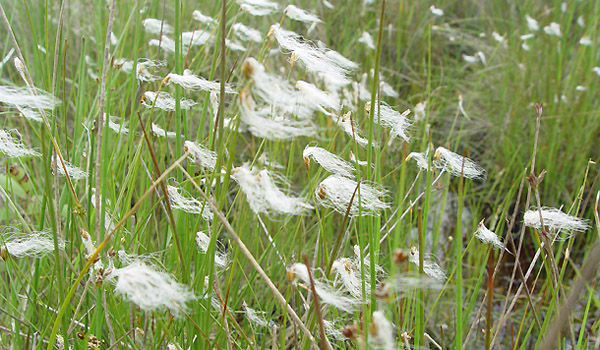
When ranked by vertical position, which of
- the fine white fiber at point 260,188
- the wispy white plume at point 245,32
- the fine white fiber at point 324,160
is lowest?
the fine white fiber at point 324,160

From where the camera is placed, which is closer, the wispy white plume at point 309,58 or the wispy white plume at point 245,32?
the wispy white plume at point 309,58

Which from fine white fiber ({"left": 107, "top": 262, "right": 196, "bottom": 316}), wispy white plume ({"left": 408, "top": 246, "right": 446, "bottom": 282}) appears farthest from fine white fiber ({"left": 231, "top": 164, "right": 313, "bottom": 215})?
wispy white plume ({"left": 408, "top": 246, "right": 446, "bottom": 282})

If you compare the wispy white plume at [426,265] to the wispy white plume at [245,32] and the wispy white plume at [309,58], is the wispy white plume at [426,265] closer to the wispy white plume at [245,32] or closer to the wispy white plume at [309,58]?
the wispy white plume at [309,58]

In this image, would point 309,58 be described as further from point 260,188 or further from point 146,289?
point 146,289

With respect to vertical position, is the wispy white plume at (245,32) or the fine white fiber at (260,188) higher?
the wispy white plume at (245,32)

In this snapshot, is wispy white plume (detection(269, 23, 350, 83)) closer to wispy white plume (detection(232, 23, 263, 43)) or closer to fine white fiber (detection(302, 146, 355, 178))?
fine white fiber (detection(302, 146, 355, 178))

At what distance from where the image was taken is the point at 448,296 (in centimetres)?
177

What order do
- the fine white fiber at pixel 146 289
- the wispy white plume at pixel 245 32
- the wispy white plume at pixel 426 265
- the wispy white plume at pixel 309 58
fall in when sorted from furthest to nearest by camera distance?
the wispy white plume at pixel 245 32 < the wispy white plume at pixel 426 265 < the wispy white plume at pixel 309 58 < the fine white fiber at pixel 146 289

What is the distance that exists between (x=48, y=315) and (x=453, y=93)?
8.99 feet

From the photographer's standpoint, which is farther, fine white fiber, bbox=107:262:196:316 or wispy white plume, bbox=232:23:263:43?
wispy white plume, bbox=232:23:263:43

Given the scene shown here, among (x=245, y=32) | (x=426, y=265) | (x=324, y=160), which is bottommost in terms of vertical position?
(x=426, y=265)

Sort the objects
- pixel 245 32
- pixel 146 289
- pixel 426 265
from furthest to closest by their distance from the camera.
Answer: pixel 245 32, pixel 426 265, pixel 146 289

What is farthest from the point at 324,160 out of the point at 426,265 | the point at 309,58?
the point at 426,265

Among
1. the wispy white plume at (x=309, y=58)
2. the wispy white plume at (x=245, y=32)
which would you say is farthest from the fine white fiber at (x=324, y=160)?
the wispy white plume at (x=245, y=32)
